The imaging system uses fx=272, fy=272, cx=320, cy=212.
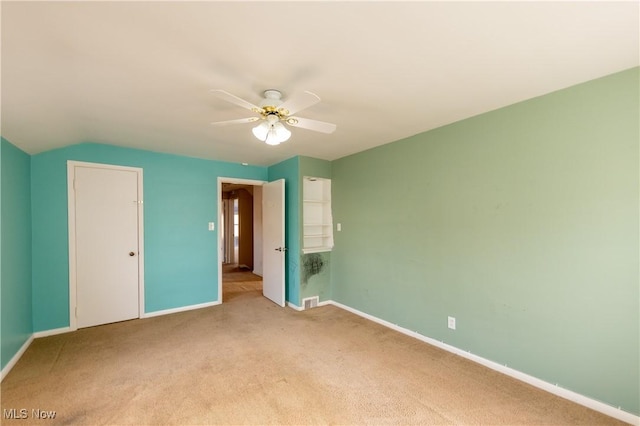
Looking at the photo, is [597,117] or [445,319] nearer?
[597,117]

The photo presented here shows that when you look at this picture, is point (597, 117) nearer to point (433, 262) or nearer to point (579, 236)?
point (579, 236)

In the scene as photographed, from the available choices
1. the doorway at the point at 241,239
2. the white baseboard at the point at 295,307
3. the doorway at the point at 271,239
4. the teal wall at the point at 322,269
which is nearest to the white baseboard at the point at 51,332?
the doorway at the point at 271,239

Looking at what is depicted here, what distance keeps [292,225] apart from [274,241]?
1.37 ft

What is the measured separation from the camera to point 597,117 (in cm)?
191

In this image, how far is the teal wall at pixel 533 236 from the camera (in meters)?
1.83

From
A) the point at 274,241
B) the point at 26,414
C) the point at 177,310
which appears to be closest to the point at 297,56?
the point at 26,414

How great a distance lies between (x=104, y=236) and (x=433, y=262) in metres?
3.99

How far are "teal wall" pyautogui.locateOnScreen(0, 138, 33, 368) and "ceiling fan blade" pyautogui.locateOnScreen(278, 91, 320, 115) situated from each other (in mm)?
2573

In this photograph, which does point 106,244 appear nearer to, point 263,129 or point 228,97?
point 263,129

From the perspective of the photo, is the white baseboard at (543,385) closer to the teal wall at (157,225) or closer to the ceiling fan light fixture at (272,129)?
the ceiling fan light fixture at (272,129)

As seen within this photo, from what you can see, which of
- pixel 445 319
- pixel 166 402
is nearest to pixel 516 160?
pixel 445 319

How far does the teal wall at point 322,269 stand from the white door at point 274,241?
332 millimetres

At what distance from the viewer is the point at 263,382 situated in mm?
2229

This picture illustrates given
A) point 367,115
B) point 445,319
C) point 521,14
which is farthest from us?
point 445,319
